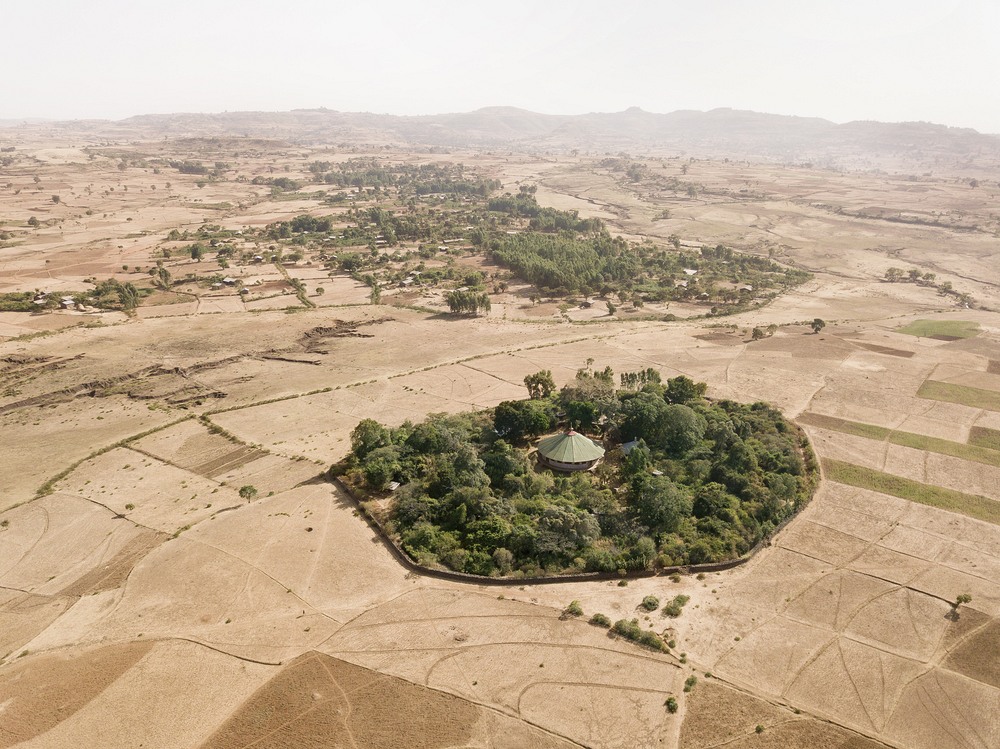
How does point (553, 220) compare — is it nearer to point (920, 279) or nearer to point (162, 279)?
point (920, 279)

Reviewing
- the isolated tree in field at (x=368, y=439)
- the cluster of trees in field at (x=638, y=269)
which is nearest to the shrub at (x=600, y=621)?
the isolated tree in field at (x=368, y=439)

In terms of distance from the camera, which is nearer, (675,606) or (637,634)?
(637,634)

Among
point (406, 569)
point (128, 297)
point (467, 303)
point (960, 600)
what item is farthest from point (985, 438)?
point (128, 297)

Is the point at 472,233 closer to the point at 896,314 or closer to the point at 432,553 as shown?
the point at 896,314

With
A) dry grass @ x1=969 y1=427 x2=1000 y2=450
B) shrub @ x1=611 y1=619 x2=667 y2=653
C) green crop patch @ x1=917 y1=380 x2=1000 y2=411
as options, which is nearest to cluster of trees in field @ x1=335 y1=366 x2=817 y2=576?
shrub @ x1=611 y1=619 x2=667 y2=653

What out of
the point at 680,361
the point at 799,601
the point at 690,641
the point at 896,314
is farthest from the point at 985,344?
the point at 690,641

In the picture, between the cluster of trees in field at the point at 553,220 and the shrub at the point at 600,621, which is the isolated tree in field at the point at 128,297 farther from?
the cluster of trees in field at the point at 553,220

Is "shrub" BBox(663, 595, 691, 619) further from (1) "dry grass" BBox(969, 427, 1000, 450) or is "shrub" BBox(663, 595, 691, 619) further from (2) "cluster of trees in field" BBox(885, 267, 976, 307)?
(2) "cluster of trees in field" BBox(885, 267, 976, 307)
